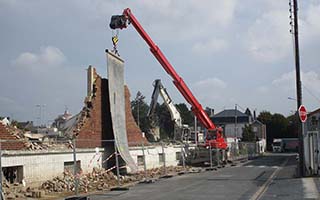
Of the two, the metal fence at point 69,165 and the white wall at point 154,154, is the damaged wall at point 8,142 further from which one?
the white wall at point 154,154

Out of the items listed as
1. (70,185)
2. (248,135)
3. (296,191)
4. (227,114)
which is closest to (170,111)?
(70,185)

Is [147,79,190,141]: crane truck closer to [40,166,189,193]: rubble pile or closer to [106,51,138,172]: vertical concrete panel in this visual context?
[106,51,138,172]: vertical concrete panel

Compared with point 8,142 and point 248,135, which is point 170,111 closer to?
point 8,142

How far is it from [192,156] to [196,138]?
9034mm

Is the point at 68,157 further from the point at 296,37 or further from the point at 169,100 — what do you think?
the point at 169,100

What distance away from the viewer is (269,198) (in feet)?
52.7

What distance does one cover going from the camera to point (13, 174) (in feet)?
62.2

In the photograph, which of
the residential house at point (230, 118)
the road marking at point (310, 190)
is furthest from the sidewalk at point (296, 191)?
the residential house at point (230, 118)

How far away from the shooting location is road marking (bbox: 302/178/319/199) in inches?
634

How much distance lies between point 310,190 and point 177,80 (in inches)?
904

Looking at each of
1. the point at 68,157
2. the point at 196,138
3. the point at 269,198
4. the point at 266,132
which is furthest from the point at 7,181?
the point at 266,132

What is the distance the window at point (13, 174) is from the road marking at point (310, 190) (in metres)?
10.7

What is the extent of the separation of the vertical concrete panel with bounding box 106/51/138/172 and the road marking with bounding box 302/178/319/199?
10570mm

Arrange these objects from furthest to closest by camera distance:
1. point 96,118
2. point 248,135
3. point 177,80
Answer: point 248,135, point 177,80, point 96,118
